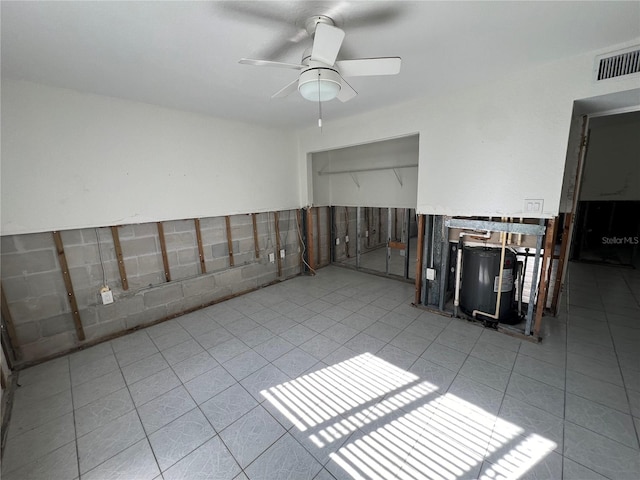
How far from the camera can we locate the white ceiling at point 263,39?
1.55m

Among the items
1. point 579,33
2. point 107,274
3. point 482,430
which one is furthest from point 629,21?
point 107,274

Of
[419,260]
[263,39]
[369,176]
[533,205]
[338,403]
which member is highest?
[263,39]

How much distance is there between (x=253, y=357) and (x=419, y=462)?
5.50ft

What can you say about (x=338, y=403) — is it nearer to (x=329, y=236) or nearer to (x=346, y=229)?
(x=329, y=236)

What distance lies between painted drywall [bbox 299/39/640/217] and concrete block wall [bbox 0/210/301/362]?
9.03 ft

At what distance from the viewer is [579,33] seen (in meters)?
1.86

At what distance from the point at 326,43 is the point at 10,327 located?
148 inches

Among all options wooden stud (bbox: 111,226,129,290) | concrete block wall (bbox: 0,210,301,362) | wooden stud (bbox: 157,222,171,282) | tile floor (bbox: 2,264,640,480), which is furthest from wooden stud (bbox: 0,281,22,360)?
wooden stud (bbox: 157,222,171,282)

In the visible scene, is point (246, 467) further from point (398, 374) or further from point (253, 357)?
point (398, 374)

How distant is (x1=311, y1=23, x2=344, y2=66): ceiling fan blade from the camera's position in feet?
4.52

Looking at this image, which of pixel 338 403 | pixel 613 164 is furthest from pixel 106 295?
pixel 613 164

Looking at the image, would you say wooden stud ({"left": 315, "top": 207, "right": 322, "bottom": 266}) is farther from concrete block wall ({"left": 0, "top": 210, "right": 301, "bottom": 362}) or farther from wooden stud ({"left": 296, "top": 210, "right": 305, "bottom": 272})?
concrete block wall ({"left": 0, "top": 210, "right": 301, "bottom": 362})

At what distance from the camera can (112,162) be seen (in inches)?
114

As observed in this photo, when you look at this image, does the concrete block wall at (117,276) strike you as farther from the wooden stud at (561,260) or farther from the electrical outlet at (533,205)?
the wooden stud at (561,260)
